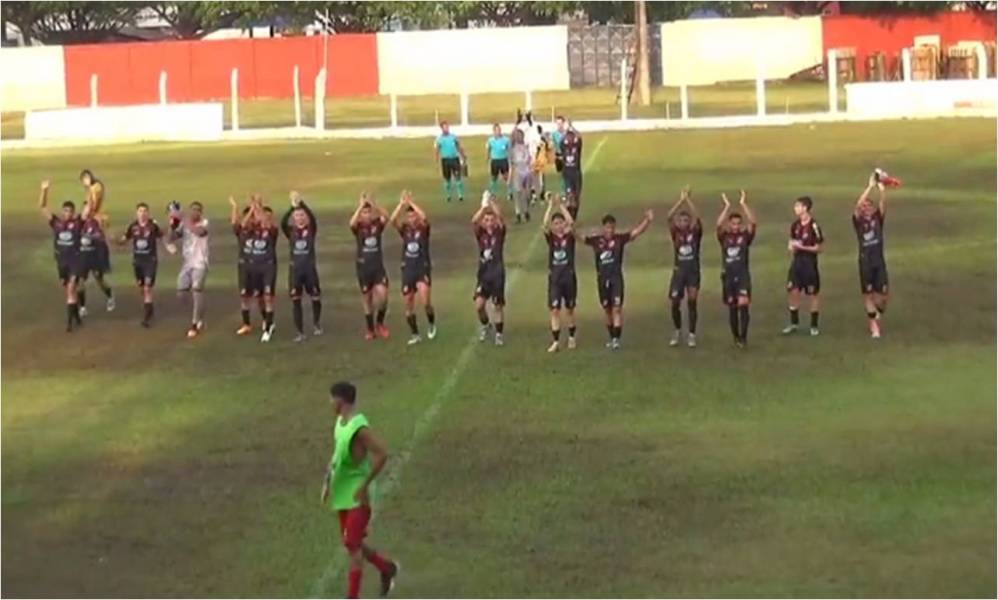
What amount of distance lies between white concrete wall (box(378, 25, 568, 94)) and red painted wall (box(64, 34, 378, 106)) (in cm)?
105

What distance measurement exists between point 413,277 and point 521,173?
13650mm

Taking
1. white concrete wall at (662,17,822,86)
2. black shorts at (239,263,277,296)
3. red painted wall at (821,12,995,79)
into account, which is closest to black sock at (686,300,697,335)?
black shorts at (239,263,277,296)

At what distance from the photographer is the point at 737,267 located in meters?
28.7

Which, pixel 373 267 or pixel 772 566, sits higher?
pixel 373 267

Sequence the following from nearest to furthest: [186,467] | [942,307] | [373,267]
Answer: [186,467]
[373,267]
[942,307]

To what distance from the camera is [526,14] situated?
339ft

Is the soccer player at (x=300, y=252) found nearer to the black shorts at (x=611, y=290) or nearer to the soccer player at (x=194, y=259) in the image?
the soccer player at (x=194, y=259)

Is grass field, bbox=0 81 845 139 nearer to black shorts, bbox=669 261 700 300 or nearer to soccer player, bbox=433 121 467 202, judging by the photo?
soccer player, bbox=433 121 467 202

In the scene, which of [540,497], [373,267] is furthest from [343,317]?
[540,497]

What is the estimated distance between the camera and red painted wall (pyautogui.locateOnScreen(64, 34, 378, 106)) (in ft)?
308

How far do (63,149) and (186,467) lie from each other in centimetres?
4958

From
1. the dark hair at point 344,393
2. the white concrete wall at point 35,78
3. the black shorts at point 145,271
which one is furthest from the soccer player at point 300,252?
the white concrete wall at point 35,78

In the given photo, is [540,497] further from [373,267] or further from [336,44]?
[336,44]

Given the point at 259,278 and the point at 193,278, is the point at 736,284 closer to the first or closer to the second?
the point at 259,278
